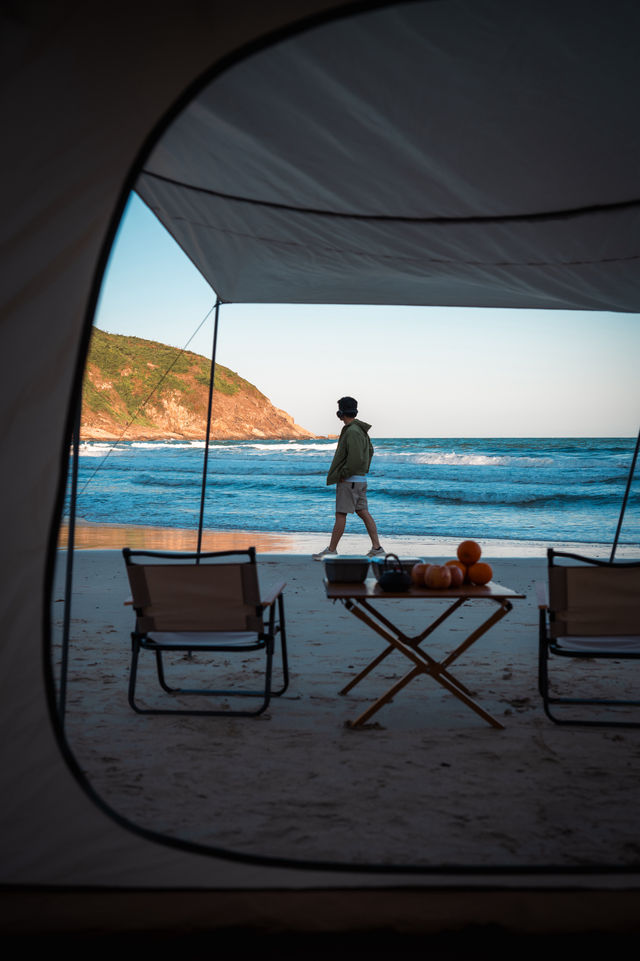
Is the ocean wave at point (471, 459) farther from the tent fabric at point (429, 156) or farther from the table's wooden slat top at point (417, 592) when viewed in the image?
the table's wooden slat top at point (417, 592)

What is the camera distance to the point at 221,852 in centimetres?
155

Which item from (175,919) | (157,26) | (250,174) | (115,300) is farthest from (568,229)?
(115,300)

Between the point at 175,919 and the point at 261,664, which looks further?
the point at 261,664

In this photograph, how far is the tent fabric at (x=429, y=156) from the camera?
189 centimetres

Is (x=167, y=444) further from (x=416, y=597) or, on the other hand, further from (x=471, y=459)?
(x=416, y=597)

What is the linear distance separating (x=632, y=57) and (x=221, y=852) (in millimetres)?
2093

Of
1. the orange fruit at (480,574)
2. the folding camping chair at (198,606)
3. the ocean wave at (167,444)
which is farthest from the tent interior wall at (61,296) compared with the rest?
the ocean wave at (167,444)

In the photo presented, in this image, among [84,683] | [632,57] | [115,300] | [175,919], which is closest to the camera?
[175,919]

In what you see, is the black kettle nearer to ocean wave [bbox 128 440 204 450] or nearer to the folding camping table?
the folding camping table

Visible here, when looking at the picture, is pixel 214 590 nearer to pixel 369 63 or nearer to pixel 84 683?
pixel 84 683

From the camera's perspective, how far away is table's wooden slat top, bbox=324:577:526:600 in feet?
9.04

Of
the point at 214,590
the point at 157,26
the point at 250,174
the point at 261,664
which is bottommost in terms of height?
the point at 261,664

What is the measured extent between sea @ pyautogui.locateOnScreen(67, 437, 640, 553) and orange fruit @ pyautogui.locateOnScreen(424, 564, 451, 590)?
8178 mm

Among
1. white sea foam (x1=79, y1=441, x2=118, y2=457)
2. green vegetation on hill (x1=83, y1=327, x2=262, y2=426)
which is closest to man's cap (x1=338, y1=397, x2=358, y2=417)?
white sea foam (x1=79, y1=441, x2=118, y2=457)
